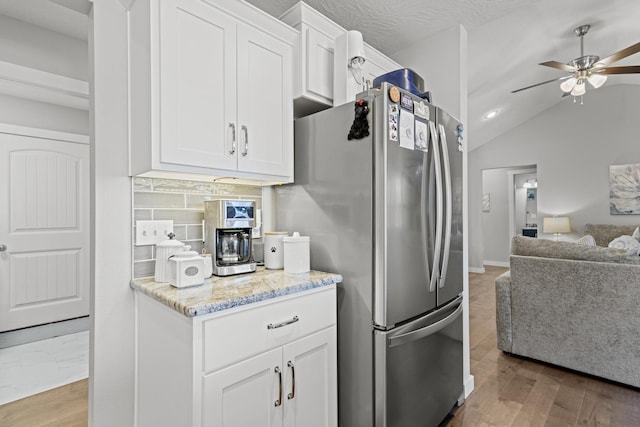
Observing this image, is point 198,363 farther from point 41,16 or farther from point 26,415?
point 41,16

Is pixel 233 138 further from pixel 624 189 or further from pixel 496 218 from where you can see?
pixel 496 218

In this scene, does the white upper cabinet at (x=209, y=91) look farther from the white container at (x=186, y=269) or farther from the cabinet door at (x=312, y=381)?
the cabinet door at (x=312, y=381)

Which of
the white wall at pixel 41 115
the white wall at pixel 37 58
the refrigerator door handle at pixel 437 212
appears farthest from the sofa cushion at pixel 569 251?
the white wall at pixel 41 115

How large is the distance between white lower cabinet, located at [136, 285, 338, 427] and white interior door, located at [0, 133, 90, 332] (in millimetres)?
2620

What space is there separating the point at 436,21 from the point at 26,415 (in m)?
3.66

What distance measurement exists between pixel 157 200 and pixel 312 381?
1.12 meters

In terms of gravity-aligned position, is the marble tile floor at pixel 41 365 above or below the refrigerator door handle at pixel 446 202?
below

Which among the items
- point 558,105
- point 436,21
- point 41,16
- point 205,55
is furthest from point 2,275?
point 558,105

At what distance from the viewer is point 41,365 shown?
2.57 meters

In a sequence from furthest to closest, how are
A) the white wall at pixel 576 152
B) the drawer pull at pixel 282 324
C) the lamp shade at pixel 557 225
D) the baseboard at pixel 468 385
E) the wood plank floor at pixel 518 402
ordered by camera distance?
the lamp shade at pixel 557 225 → the white wall at pixel 576 152 → the baseboard at pixel 468 385 → the wood plank floor at pixel 518 402 → the drawer pull at pixel 282 324

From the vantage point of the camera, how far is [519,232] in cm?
739

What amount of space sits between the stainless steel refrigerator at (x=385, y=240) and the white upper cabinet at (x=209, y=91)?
27 cm

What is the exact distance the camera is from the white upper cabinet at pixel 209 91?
1295 mm

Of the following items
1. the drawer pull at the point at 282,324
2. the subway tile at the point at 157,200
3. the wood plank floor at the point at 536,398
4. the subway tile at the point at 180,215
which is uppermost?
the subway tile at the point at 157,200
